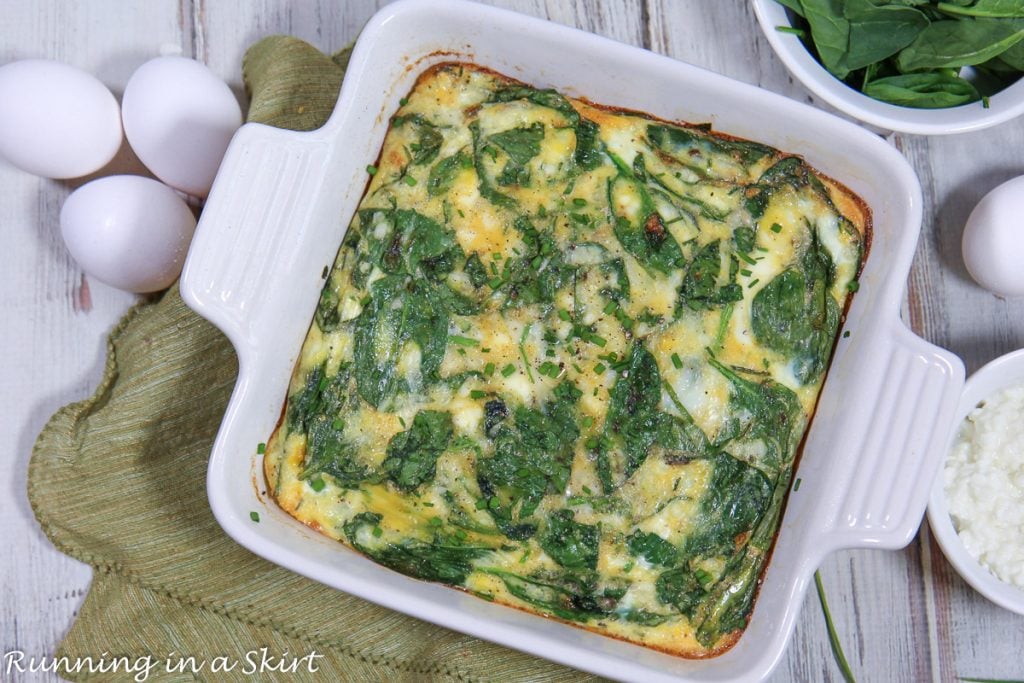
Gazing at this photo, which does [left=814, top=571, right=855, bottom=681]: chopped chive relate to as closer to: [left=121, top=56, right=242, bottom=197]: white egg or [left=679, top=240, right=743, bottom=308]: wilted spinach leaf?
[left=679, top=240, right=743, bottom=308]: wilted spinach leaf

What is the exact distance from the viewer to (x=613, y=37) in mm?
2934

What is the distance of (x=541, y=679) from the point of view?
2.68m

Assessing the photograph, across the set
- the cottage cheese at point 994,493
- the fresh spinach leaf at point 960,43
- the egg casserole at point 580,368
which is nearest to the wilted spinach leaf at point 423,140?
the egg casserole at point 580,368

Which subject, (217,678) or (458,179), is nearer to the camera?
(458,179)

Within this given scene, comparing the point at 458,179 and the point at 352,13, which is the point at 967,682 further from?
the point at 352,13

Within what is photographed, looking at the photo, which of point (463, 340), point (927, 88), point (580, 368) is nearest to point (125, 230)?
point (463, 340)

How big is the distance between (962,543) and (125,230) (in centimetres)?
242

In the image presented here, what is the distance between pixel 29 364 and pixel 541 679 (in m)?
1.75

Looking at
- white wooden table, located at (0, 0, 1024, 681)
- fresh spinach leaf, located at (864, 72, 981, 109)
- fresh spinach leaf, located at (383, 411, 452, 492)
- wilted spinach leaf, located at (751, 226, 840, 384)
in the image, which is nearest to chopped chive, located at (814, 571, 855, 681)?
white wooden table, located at (0, 0, 1024, 681)

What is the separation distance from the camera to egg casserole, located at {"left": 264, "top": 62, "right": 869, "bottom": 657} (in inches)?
91.7

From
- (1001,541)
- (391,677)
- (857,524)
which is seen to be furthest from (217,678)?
(1001,541)

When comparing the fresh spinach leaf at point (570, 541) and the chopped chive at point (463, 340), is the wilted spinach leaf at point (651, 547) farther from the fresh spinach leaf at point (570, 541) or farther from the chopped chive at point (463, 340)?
the chopped chive at point (463, 340)

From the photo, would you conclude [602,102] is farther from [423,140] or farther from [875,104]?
[875,104]

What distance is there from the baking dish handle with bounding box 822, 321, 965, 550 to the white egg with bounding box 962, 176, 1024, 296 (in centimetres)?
66
